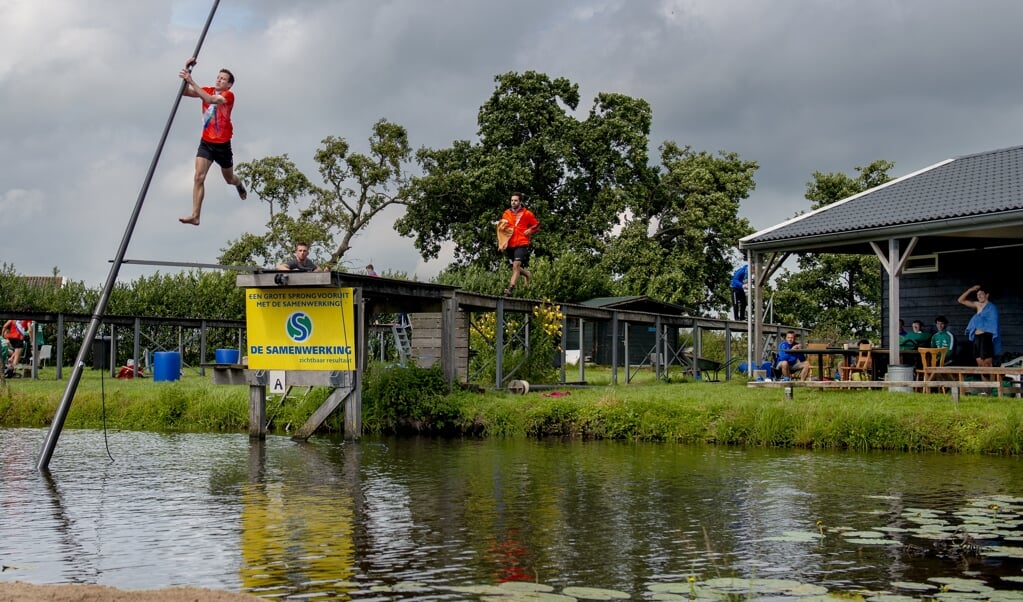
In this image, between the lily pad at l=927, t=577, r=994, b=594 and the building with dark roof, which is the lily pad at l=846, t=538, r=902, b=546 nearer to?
the lily pad at l=927, t=577, r=994, b=594

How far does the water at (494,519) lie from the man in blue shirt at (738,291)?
12893mm

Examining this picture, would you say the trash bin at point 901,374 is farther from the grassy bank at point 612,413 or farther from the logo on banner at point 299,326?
the logo on banner at point 299,326

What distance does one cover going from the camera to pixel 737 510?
10.1 m

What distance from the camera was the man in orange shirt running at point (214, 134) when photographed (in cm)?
1163

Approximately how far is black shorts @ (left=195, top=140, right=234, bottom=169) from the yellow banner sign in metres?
5.07

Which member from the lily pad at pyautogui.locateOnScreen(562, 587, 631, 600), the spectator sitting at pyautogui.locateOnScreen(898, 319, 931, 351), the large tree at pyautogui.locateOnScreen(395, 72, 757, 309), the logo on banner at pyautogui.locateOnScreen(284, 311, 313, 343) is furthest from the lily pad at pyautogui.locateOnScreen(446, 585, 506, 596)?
the large tree at pyautogui.locateOnScreen(395, 72, 757, 309)

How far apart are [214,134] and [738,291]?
19.3 metres

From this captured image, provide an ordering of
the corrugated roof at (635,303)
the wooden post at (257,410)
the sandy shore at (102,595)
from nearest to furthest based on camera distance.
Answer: the sandy shore at (102,595) → the wooden post at (257,410) → the corrugated roof at (635,303)

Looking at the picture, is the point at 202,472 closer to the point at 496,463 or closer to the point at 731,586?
the point at 496,463

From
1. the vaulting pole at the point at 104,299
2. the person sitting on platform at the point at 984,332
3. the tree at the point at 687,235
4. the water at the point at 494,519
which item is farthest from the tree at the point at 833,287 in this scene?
the vaulting pole at the point at 104,299

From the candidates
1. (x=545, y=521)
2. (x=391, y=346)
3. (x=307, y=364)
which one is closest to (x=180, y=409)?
(x=307, y=364)

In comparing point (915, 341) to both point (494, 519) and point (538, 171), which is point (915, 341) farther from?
point (538, 171)

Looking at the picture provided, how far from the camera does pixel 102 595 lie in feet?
19.0

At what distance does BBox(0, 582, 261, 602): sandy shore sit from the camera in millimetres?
5668
